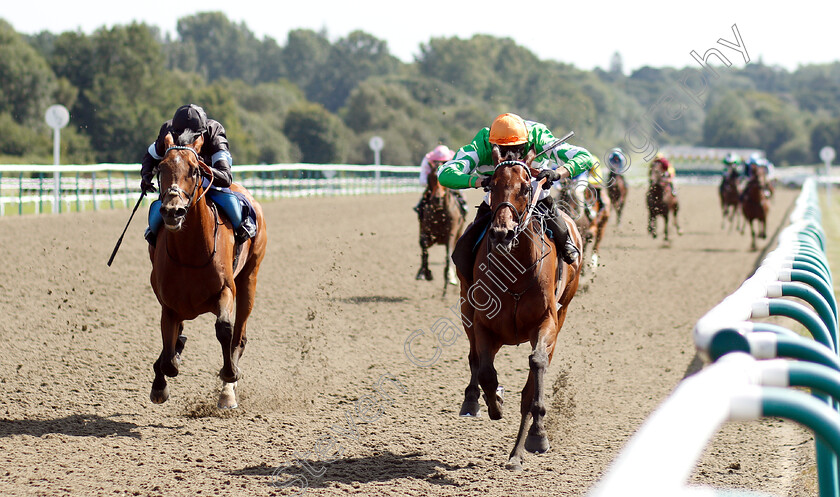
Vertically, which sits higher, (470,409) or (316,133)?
(316,133)

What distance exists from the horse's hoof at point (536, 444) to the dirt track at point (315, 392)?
0.37ft

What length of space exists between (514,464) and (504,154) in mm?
1638

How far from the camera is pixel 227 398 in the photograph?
5598 millimetres

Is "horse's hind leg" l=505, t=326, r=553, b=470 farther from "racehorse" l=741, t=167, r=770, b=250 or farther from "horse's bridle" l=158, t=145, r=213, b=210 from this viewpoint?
"racehorse" l=741, t=167, r=770, b=250

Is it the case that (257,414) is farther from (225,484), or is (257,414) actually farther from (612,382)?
(612,382)

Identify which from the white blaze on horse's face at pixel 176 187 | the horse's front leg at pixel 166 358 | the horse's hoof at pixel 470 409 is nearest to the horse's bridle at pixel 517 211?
the horse's hoof at pixel 470 409

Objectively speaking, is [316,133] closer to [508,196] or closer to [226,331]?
[226,331]

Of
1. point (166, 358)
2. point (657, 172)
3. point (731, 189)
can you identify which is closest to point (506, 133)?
point (166, 358)

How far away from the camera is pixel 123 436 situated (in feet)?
16.4

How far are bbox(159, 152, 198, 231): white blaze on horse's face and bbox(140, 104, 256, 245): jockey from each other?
0.81 ft

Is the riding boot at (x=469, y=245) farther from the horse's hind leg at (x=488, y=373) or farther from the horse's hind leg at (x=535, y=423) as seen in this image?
the horse's hind leg at (x=535, y=423)

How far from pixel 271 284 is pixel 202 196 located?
5.80 meters

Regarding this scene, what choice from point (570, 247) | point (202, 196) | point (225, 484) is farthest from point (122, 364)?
point (570, 247)

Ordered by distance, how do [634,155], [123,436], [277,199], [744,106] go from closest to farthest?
[123,436]
[634,155]
[277,199]
[744,106]
